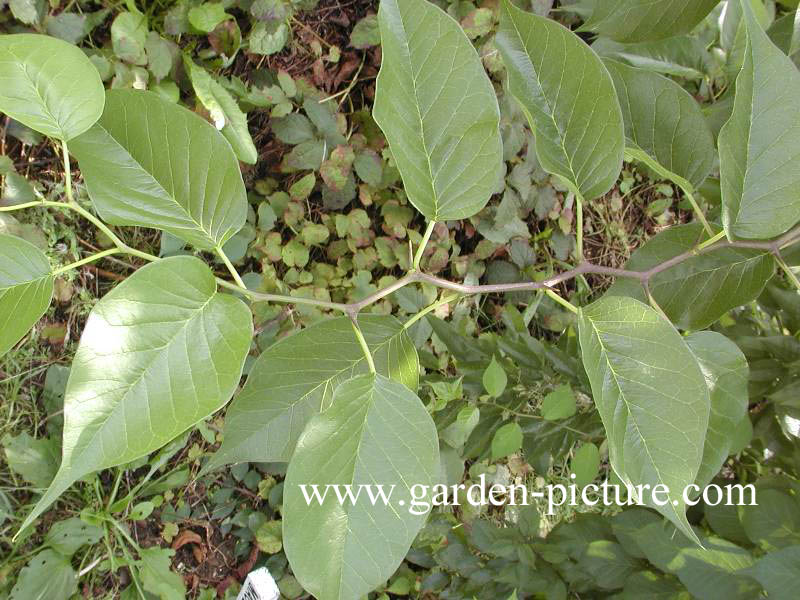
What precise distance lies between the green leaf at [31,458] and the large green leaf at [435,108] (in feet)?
3.71

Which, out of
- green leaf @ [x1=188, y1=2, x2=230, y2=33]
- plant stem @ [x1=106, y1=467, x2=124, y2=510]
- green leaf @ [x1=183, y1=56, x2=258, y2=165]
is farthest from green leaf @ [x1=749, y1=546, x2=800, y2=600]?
green leaf @ [x1=188, y1=2, x2=230, y2=33]

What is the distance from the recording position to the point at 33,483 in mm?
1404

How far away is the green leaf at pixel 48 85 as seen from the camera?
602mm

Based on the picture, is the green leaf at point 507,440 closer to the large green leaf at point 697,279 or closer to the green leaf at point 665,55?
the large green leaf at point 697,279

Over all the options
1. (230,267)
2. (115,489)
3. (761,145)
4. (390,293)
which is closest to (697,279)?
(761,145)

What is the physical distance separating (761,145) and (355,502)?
0.54m

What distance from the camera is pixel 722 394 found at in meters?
0.81

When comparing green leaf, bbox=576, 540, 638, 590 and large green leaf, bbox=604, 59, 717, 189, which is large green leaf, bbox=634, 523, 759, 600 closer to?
green leaf, bbox=576, 540, 638, 590

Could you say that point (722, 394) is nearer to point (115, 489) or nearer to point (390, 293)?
point (390, 293)

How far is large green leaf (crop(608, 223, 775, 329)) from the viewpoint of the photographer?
2.76 feet

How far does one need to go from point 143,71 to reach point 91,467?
103 centimetres

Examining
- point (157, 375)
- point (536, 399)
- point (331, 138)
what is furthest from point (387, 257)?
point (157, 375)

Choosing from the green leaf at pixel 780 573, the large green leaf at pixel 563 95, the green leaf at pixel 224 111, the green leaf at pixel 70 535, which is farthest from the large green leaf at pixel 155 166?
the green leaf at pixel 70 535

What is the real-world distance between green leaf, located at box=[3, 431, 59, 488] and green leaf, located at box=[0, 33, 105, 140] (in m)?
1.01
